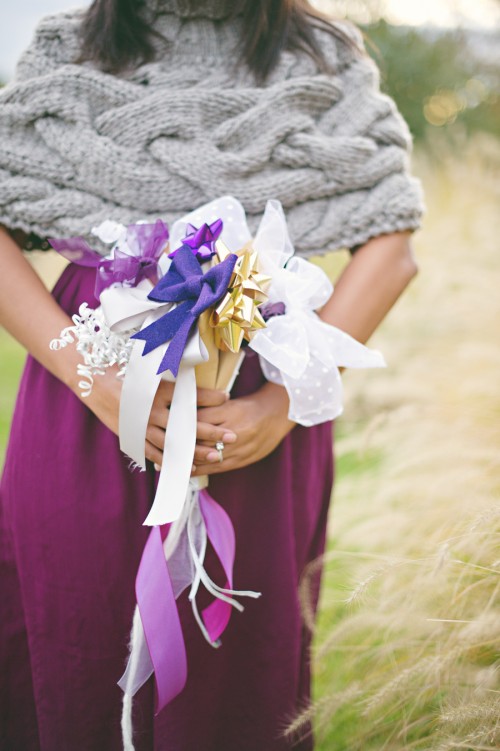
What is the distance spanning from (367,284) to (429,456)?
0.69 metres

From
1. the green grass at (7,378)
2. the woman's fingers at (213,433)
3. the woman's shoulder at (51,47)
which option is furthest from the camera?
the green grass at (7,378)

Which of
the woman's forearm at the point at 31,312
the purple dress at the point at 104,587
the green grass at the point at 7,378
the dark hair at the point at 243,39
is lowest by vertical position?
the green grass at the point at 7,378

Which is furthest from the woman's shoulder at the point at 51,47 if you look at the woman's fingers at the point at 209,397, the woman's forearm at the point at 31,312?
the woman's fingers at the point at 209,397

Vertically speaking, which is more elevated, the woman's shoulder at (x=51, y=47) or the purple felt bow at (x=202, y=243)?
the woman's shoulder at (x=51, y=47)

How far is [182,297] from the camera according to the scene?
2.82 ft

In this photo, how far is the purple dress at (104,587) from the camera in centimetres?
107

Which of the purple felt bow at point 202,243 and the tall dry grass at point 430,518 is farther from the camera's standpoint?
the tall dry grass at point 430,518

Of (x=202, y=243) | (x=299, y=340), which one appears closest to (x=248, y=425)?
(x=299, y=340)

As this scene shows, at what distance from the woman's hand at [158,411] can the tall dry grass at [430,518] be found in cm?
31

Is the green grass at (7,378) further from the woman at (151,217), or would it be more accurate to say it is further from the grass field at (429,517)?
the woman at (151,217)

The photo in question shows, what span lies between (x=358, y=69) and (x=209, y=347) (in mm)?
618

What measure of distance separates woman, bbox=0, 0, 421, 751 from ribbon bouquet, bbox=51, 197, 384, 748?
0.21ft

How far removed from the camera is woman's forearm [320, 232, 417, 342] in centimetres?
109

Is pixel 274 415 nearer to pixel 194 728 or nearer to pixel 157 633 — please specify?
pixel 157 633
